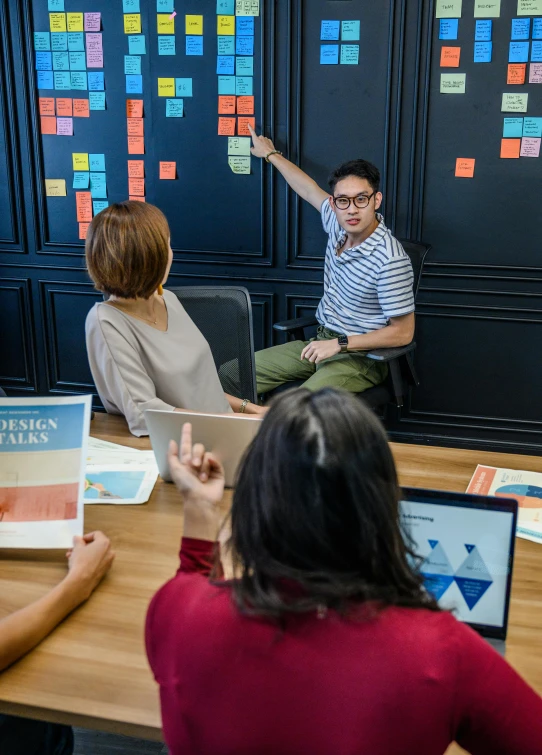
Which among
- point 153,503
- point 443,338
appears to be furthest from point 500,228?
point 153,503

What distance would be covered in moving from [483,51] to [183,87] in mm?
1340

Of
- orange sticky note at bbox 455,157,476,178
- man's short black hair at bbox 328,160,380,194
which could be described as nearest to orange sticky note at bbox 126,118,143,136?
man's short black hair at bbox 328,160,380,194

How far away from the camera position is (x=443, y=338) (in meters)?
3.44

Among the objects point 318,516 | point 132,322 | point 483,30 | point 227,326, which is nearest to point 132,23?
point 483,30

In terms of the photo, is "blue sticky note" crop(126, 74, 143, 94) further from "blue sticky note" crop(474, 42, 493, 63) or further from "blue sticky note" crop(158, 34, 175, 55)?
"blue sticky note" crop(474, 42, 493, 63)

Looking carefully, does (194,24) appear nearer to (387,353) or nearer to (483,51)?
(483,51)

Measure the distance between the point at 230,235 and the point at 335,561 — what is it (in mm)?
3020

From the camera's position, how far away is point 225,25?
132 inches

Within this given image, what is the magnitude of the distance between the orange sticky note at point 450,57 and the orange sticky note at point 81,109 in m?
1.68

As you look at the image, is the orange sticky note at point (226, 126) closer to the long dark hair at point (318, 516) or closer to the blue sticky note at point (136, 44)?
the blue sticky note at point (136, 44)

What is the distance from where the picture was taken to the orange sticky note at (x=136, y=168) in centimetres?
365

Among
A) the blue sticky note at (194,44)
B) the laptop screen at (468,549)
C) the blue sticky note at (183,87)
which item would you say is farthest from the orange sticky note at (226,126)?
the laptop screen at (468,549)

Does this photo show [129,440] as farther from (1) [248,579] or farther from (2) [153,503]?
(1) [248,579]

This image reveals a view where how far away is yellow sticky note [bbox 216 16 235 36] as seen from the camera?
11.0ft
